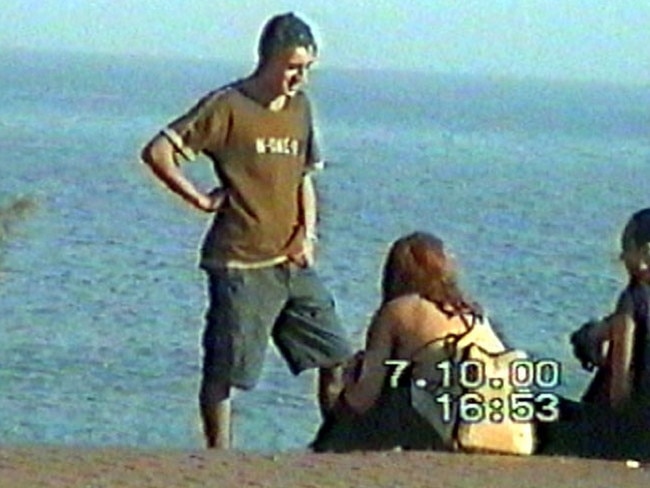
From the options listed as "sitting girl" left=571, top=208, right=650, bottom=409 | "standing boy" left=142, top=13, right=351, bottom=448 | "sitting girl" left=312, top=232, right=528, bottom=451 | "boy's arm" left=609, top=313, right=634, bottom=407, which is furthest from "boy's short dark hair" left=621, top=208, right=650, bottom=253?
"standing boy" left=142, top=13, right=351, bottom=448

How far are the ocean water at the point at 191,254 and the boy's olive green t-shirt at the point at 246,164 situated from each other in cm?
55

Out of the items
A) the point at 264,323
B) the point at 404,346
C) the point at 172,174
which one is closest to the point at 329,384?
the point at 264,323

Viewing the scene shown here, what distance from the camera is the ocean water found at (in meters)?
16.2

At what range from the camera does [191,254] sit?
25391 mm

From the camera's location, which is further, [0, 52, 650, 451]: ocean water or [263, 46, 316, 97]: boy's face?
[0, 52, 650, 451]: ocean water

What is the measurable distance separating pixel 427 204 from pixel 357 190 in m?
2.54

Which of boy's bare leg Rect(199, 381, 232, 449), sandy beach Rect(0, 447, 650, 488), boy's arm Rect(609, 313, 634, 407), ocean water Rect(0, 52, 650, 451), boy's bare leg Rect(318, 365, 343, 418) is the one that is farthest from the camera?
ocean water Rect(0, 52, 650, 451)

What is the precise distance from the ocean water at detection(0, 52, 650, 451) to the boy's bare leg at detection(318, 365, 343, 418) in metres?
0.86

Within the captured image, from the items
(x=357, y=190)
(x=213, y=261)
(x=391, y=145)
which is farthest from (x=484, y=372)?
(x=391, y=145)

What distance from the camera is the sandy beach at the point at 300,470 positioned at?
8.62 metres

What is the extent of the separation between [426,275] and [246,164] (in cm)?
74

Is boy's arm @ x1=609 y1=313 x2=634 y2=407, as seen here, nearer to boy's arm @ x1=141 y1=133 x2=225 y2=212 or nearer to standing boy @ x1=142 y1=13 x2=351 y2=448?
standing boy @ x1=142 y1=13 x2=351 y2=448

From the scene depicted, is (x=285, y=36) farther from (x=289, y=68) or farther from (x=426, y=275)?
(x=426, y=275)

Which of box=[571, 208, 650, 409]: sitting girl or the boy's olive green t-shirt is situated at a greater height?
the boy's olive green t-shirt
